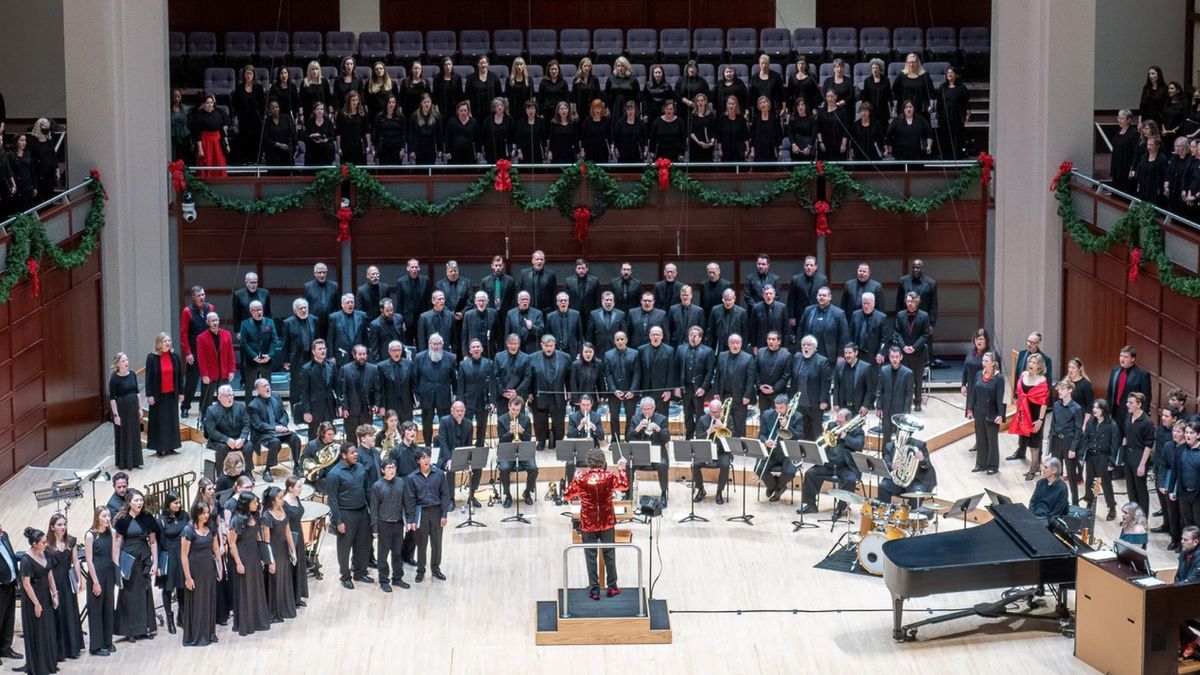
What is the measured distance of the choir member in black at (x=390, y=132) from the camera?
2186 centimetres

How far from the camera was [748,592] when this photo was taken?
50.5 feet

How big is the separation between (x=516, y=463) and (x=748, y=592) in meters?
3.11

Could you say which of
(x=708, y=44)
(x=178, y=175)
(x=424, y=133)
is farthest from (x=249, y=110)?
(x=708, y=44)

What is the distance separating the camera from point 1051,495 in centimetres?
1559

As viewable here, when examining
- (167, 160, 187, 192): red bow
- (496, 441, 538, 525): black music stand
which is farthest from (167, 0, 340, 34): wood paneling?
(496, 441, 538, 525): black music stand

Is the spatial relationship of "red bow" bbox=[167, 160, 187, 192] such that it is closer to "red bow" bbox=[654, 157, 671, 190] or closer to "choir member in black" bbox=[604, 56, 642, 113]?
"choir member in black" bbox=[604, 56, 642, 113]

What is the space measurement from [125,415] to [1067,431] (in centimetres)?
961

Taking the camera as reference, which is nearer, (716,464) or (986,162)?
(716,464)

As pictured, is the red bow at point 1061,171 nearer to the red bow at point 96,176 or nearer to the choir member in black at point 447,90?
the choir member in black at point 447,90

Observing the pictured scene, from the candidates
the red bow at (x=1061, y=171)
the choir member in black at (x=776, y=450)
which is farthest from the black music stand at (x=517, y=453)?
the red bow at (x=1061, y=171)

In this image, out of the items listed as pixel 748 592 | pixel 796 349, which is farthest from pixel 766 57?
pixel 748 592

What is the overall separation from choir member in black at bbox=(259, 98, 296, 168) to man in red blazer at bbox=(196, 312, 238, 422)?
10.5ft

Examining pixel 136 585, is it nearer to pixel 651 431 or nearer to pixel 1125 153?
pixel 651 431

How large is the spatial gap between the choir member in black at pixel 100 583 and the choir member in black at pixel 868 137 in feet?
37.3
